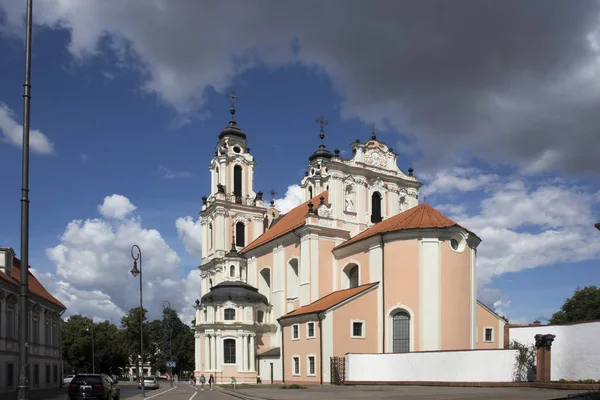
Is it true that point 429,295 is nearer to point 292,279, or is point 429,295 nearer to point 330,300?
point 330,300

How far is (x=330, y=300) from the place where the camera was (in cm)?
4603

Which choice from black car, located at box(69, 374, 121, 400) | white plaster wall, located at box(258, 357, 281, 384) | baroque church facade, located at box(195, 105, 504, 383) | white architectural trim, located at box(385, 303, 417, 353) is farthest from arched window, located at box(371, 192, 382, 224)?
black car, located at box(69, 374, 121, 400)

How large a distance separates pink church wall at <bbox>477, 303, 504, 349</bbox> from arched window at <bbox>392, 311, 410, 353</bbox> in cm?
683

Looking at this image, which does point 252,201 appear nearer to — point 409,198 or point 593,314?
point 409,198

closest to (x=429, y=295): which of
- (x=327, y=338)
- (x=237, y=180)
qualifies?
(x=327, y=338)

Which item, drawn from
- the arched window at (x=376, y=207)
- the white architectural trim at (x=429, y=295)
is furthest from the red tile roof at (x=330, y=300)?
the arched window at (x=376, y=207)

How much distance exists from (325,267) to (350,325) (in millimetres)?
9075

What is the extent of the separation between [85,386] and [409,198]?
126 feet

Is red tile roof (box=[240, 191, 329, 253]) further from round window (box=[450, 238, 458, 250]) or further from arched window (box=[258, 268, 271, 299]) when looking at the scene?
round window (box=[450, 238, 458, 250])

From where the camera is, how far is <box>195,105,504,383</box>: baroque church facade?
4206 centimetres

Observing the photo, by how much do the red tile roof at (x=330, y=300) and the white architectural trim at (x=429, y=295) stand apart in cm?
391

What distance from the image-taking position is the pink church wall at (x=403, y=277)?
41.9 m

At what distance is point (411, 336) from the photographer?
4159 cm

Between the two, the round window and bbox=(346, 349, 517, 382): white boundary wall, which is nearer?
bbox=(346, 349, 517, 382): white boundary wall
